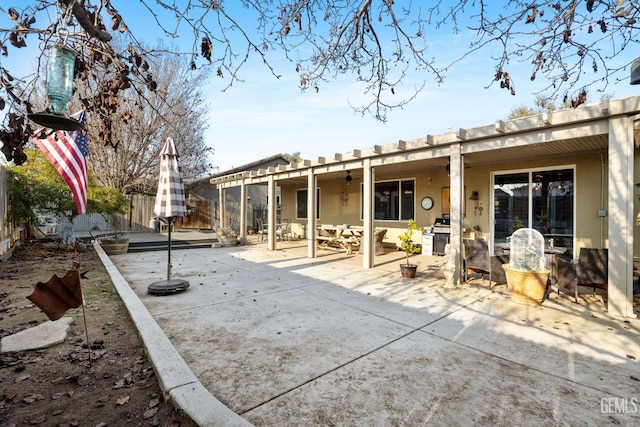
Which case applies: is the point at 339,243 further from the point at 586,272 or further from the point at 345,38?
the point at 345,38

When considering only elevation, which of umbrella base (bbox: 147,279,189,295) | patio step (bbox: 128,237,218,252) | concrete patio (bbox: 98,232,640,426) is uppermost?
patio step (bbox: 128,237,218,252)

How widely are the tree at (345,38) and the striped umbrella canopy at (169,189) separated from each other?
1950mm

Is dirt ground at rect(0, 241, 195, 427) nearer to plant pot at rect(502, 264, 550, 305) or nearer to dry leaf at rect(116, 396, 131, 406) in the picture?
dry leaf at rect(116, 396, 131, 406)

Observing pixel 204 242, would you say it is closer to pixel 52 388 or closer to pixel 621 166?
pixel 52 388

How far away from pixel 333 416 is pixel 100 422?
1568 millimetres

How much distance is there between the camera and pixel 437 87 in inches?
148

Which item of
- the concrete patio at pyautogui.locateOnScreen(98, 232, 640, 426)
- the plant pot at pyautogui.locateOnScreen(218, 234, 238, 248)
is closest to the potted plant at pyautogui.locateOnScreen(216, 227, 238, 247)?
the plant pot at pyautogui.locateOnScreen(218, 234, 238, 248)

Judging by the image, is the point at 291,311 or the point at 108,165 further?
the point at 108,165

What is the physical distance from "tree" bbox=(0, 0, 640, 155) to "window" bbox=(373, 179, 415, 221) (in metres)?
6.83

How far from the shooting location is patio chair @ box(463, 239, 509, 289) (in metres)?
5.38

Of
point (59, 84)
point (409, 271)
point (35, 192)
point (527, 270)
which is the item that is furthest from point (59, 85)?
point (35, 192)

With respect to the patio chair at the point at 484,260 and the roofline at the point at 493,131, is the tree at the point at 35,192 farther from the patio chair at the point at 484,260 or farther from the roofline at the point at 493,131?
the patio chair at the point at 484,260

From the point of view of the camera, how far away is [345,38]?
3742 millimetres

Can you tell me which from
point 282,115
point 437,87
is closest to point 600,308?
point 437,87
